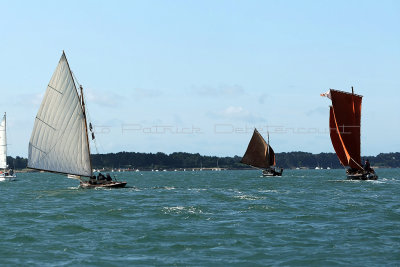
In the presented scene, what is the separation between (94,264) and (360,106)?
7010 centimetres

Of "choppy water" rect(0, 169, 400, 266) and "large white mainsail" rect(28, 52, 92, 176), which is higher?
"large white mainsail" rect(28, 52, 92, 176)

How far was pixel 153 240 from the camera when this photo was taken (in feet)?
96.4

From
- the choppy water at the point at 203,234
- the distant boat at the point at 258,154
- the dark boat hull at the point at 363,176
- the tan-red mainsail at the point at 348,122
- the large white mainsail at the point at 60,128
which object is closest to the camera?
the choppy water at the point at 203,234

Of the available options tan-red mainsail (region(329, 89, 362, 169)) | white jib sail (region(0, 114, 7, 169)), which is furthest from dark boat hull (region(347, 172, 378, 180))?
Answer: white jib sail (region(0, 114, 7, 169))

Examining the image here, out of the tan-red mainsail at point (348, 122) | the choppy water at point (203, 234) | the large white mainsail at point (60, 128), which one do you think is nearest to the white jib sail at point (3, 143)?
the tan-red mainsail at point (348, 122)

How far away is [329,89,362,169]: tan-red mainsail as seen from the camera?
282 feet

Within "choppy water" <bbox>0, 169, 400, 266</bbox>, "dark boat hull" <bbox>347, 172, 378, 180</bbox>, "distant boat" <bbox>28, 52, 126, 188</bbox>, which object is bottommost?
"choppy water" <bbox>0, 169, 400, 266</bbox>

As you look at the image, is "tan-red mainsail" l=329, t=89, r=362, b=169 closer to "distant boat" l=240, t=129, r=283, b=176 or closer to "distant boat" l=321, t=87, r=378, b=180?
"distant boat" l=321, t=87, r=378, b=180

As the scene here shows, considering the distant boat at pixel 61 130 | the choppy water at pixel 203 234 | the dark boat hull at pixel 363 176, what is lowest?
the choppy water at pixel 203 234

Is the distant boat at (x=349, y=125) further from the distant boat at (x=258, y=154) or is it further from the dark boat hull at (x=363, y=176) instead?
the distant boat at (x=258, y=154)

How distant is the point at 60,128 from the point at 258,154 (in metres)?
79.7

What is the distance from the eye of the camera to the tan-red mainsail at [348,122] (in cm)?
8581

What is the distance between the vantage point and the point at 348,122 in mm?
86312

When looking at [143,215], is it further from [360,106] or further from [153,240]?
[360,106]
